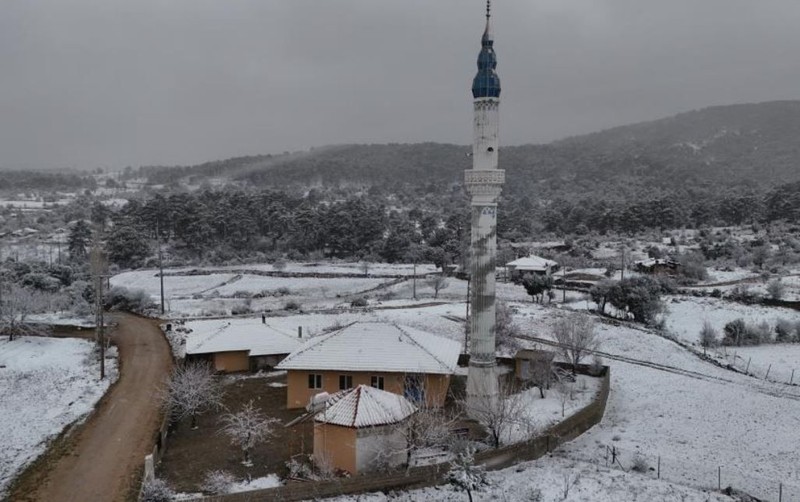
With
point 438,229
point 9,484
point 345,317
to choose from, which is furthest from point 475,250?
point 438,229

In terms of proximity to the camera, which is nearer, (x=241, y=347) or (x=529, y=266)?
(x=241, y=347)

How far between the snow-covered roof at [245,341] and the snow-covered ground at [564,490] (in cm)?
1503

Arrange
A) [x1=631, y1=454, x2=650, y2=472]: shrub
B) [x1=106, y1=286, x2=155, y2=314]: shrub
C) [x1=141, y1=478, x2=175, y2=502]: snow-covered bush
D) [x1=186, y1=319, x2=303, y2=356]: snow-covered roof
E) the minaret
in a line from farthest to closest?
[x1=106, y1=286, x2=155, y2=314]: shrub
[x1=186, y1=319, x2=303, y2=356]: snow-covered roof
the minaret
[x1=631, y1=454, x2=650, y2=472]: shrub
[x1=141, y1=478, x2=175, y2=502]: snow-covered bush

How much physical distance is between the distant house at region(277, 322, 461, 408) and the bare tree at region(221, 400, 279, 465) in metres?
2.25

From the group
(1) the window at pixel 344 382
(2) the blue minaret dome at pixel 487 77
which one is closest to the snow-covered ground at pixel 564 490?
(1) the window at pixel 344 382

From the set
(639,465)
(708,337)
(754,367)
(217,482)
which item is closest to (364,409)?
(217,482)

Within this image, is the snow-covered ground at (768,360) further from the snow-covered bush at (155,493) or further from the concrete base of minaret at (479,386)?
the snow-covered bush at (155,493)

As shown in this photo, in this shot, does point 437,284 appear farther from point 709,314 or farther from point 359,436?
point 359,436

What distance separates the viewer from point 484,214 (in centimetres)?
2552

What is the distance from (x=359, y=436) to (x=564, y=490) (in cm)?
638

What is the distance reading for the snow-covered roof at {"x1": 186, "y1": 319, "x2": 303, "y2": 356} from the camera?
31797 mm

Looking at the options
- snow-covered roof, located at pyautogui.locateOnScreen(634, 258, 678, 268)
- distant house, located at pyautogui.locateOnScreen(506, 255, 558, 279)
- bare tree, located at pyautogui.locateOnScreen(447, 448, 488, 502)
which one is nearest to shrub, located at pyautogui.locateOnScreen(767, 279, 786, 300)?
snow-covered roof, located at pyautogui.locateOnScreen(634, 258, 678, 268)

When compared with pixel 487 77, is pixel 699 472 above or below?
below

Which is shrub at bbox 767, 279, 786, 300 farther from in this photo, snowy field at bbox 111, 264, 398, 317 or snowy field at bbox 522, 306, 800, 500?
snowy field at bbox 111, 264, 398, 317
